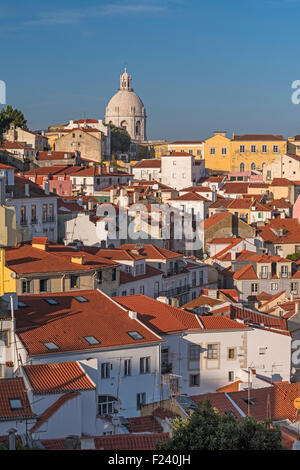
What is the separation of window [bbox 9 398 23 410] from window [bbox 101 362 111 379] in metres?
4.04

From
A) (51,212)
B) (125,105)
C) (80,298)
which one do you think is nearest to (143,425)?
(80,298)

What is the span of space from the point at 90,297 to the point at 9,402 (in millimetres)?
7638

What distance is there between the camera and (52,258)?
28.2 m

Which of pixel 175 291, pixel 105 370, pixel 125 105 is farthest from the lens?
pixel 125 105

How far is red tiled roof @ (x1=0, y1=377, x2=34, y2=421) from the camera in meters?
15.7

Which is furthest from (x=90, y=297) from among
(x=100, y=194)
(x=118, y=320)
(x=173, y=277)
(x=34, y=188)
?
(x=100, y=194)

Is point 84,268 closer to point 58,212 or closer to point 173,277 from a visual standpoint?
point 173,277

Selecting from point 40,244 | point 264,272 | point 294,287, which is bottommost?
point 294,287

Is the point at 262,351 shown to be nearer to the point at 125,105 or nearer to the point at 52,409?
the point at 52,409

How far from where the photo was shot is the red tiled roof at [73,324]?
66.3 feet

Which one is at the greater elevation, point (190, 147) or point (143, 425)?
point (190, 147)

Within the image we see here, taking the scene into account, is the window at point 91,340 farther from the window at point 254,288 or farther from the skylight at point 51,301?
the window at point 254,288

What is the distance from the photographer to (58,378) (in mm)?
17344

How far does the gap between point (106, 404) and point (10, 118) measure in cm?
6238
